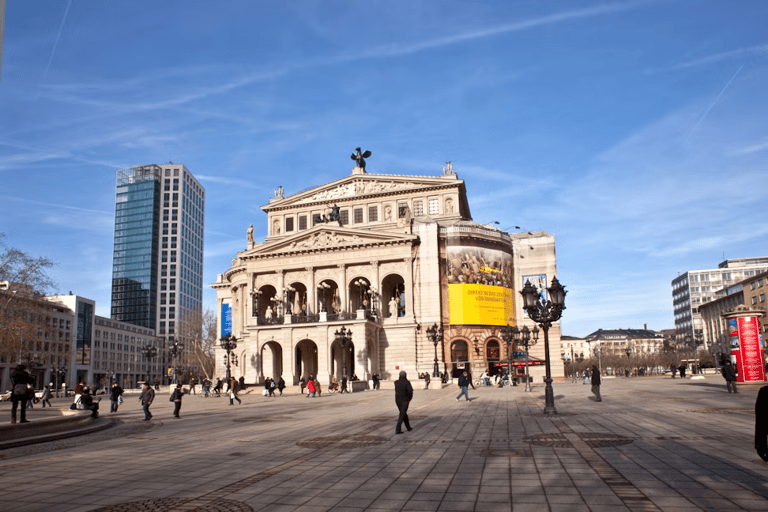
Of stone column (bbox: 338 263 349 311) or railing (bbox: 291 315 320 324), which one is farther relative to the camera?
stone column (bbox: 338 263 349 311)

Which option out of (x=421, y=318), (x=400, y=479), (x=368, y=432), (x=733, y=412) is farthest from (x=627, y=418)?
(x=421, y=318)

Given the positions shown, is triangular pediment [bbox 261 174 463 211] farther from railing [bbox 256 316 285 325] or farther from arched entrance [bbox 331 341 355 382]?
arched entrance [bbox 331 341 355 382]

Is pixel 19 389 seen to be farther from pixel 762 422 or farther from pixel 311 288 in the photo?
pixel 311 288

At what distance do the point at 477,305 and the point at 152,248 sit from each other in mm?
117821

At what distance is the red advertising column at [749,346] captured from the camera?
3306 centimetres

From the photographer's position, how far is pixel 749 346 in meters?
33.2

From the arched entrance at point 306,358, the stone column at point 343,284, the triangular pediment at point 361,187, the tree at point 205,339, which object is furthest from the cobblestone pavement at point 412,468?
the tree at point 205,339

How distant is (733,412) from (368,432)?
38.5ft

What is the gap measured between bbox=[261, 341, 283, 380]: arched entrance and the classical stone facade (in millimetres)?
106

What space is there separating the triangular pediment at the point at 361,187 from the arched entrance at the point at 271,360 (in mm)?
20567

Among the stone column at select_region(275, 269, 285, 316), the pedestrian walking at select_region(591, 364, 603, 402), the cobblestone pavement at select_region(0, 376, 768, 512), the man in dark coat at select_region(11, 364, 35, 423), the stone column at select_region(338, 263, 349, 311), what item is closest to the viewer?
the cobblestone pavement at select_region(0, 376, 768, 512)

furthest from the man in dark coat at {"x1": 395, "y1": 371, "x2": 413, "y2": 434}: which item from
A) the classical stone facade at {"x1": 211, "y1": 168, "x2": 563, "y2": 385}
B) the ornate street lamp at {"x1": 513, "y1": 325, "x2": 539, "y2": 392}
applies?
the classical stone facade at {"x1": 211, "y1": 168, "x2": 563, "y2": 385}

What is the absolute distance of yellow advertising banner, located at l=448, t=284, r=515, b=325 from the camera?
6131cm

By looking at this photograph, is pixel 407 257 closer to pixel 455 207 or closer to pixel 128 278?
pixel 455 207
